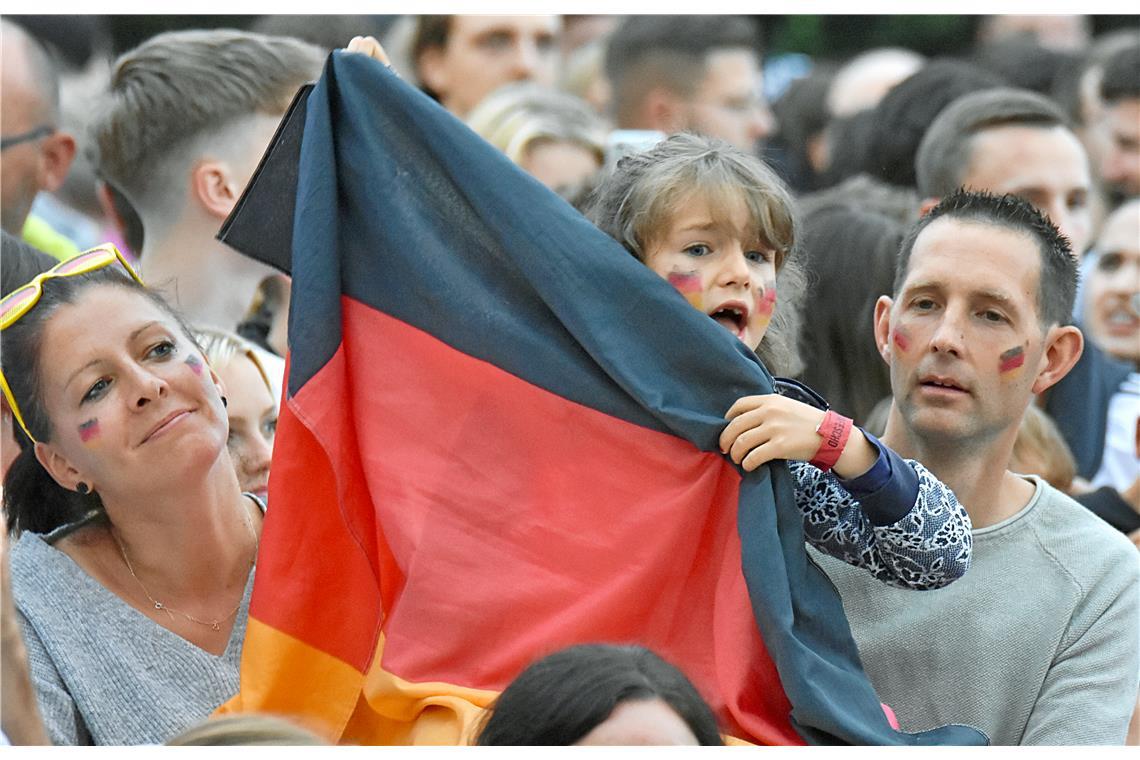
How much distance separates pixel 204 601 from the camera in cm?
363

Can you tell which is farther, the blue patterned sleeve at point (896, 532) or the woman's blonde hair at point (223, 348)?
the woman's blonde hair at point (223, 348)

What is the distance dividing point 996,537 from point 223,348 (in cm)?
184

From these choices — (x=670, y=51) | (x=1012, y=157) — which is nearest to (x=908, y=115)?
(x=1012, y=157)

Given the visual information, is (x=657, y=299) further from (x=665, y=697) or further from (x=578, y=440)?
(x=665, y=697)

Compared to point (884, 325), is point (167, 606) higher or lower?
lower

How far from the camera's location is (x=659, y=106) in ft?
26.5

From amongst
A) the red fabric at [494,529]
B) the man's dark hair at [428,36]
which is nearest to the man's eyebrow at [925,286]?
the red fabric at [494,529]

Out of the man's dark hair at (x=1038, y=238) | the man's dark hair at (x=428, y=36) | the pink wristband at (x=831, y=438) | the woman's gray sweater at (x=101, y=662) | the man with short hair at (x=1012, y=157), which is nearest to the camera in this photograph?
the pink wristband at (x=831, y=438)

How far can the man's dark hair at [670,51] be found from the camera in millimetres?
8102

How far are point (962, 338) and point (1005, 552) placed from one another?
1.41 ft

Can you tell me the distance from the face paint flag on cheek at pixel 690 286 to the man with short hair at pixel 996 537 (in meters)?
0.41

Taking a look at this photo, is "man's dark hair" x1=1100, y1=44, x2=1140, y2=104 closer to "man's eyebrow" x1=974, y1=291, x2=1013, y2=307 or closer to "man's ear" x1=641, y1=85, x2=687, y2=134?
"man's ear" x1=641, y1=85, x2=687, y2=134

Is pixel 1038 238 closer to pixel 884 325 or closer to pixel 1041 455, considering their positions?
pixel 884 325

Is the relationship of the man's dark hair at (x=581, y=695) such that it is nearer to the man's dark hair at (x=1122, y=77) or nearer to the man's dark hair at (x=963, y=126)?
the man's dark hair at (x=963, y=126)
